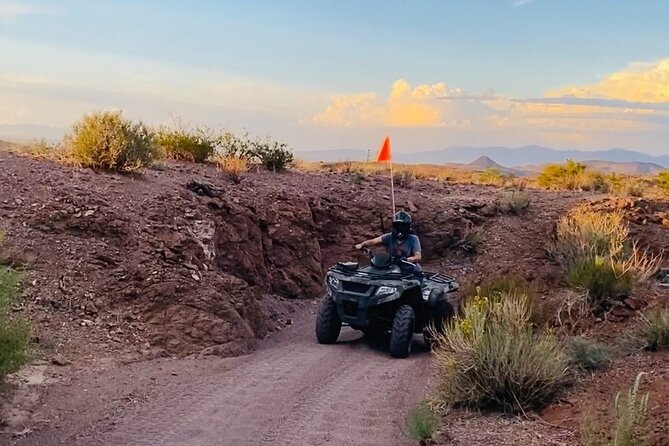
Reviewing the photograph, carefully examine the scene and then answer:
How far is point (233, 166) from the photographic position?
17.7 meters

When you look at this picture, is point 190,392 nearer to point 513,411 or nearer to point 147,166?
point 513,411

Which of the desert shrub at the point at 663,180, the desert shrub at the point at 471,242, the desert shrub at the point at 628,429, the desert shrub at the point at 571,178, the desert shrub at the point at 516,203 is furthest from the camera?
the desert shrub at the point at 663,180

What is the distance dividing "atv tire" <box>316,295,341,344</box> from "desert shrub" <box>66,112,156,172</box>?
5.01m

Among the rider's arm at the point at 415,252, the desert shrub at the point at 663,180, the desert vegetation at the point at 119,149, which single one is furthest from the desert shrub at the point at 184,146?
the desert shrub at the point at 663,180

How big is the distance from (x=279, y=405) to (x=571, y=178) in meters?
21.9

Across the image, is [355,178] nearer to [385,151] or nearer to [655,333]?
[385,151]

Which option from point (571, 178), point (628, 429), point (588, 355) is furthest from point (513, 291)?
point (571, 178)

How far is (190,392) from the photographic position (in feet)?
28.3

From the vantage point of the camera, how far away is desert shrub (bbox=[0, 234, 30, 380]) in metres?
7.08

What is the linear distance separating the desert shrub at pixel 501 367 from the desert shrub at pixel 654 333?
1171 mm

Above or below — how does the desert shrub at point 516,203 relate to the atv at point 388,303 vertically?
above

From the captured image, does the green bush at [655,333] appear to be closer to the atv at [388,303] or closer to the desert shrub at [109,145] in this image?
the atv at [388,303]

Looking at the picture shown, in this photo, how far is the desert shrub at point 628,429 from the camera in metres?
5.54

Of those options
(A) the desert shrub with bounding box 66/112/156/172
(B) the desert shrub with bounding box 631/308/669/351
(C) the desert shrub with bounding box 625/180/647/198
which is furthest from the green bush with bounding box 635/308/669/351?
(C) the desert shrub with bounding box 625/180/647/198
